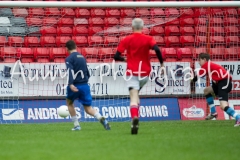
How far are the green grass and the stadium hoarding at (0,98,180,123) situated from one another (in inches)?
129

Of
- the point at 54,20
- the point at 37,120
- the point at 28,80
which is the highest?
the point at 54,20

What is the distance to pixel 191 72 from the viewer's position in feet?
53.9

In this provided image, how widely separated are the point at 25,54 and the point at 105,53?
216 cm

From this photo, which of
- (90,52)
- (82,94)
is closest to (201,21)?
(90,52)

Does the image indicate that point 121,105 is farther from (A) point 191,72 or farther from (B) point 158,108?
(A) point 191,72

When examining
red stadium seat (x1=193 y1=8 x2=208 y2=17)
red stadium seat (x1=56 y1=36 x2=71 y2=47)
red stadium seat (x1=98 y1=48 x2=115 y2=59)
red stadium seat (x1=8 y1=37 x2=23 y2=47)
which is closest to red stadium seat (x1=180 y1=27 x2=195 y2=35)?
red stadium seat (x1=193 y1=8 x2=208 y2=17)

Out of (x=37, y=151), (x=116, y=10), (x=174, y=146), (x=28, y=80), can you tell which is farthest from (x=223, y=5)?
(x=37, y=151)

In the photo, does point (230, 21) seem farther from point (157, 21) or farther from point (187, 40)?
point (157, 21)

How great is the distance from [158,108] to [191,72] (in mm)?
1314

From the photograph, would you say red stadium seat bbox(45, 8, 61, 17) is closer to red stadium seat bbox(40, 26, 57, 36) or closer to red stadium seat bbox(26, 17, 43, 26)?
red stadium seat bbox(26, 17, 43, 26)

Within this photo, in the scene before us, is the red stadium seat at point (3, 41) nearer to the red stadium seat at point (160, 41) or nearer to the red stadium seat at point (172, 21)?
the red stadium seat at point (160, 41)

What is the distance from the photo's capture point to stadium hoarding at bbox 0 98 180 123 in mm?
15672

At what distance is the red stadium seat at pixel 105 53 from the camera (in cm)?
1653

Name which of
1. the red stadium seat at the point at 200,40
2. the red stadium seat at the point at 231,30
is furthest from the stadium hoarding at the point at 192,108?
the red stadium seat at the point at 231,30
